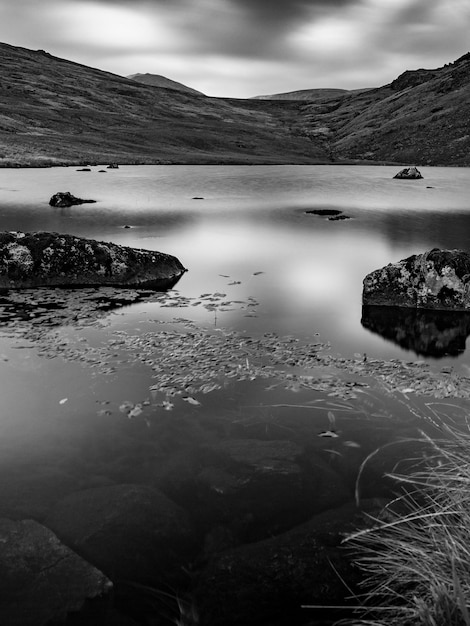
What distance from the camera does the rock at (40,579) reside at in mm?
6090

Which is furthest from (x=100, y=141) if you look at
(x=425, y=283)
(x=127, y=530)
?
(x=127, y=530)

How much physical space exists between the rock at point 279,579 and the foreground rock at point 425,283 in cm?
1252

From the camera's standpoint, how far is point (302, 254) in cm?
3019

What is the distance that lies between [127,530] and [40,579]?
4.22 ft

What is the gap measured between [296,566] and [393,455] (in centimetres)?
315

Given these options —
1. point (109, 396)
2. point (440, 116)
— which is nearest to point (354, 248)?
point (109, 396)

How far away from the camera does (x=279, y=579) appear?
21.3ft

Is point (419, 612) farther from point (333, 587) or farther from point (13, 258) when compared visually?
point (13, 258)

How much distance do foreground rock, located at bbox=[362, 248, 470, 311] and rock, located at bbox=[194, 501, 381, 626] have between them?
1252 cm

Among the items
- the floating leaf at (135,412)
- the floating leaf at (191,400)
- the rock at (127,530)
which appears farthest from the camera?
the floating leaf at (191,400)

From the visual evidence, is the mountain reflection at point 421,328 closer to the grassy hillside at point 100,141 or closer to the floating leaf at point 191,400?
the floating leaf at point 191,400

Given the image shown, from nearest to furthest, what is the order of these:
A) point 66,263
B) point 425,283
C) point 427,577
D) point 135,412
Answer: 1. point 427,577
2. point 135,412
3. point 425,283
4. point 66,263

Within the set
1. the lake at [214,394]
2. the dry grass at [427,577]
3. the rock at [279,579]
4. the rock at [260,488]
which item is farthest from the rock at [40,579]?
the dry grass at [427,577]

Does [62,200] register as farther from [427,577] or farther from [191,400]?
[427,577]
